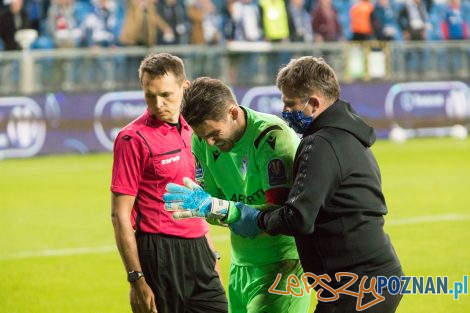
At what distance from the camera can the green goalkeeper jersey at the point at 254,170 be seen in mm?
5379

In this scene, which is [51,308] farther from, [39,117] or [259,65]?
[259,65]

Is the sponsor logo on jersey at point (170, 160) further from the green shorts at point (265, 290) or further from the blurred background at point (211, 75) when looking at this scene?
the blurred background at point (211, 75)

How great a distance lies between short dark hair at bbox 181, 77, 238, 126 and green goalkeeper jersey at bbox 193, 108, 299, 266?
0.90 ft

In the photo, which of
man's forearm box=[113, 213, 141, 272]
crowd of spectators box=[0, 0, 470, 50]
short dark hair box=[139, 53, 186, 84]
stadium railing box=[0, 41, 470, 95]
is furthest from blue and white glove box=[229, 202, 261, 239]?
crowd of spectators box=[0, 0, 470, 50]

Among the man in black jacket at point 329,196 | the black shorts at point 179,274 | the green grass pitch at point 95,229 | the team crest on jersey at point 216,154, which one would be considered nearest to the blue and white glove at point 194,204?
the man in black jacket at point 329,196

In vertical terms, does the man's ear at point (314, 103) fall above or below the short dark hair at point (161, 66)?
below

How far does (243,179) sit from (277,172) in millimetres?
411

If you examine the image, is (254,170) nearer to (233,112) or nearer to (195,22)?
(233,112)

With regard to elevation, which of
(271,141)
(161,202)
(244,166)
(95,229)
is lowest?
(95,229)

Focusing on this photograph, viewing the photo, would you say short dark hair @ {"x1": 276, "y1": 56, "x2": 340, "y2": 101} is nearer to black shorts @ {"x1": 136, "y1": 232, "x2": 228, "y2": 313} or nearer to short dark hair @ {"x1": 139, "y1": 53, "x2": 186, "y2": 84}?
short dark hair @ {"x1": 139, "y1": 53, "x2": 186, "y2": 84}

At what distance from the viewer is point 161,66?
20.5 feet

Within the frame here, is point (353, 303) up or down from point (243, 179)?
down

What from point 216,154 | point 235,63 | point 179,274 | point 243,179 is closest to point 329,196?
point 243,179

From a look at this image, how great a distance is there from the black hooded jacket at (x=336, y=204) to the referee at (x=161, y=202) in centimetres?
129
